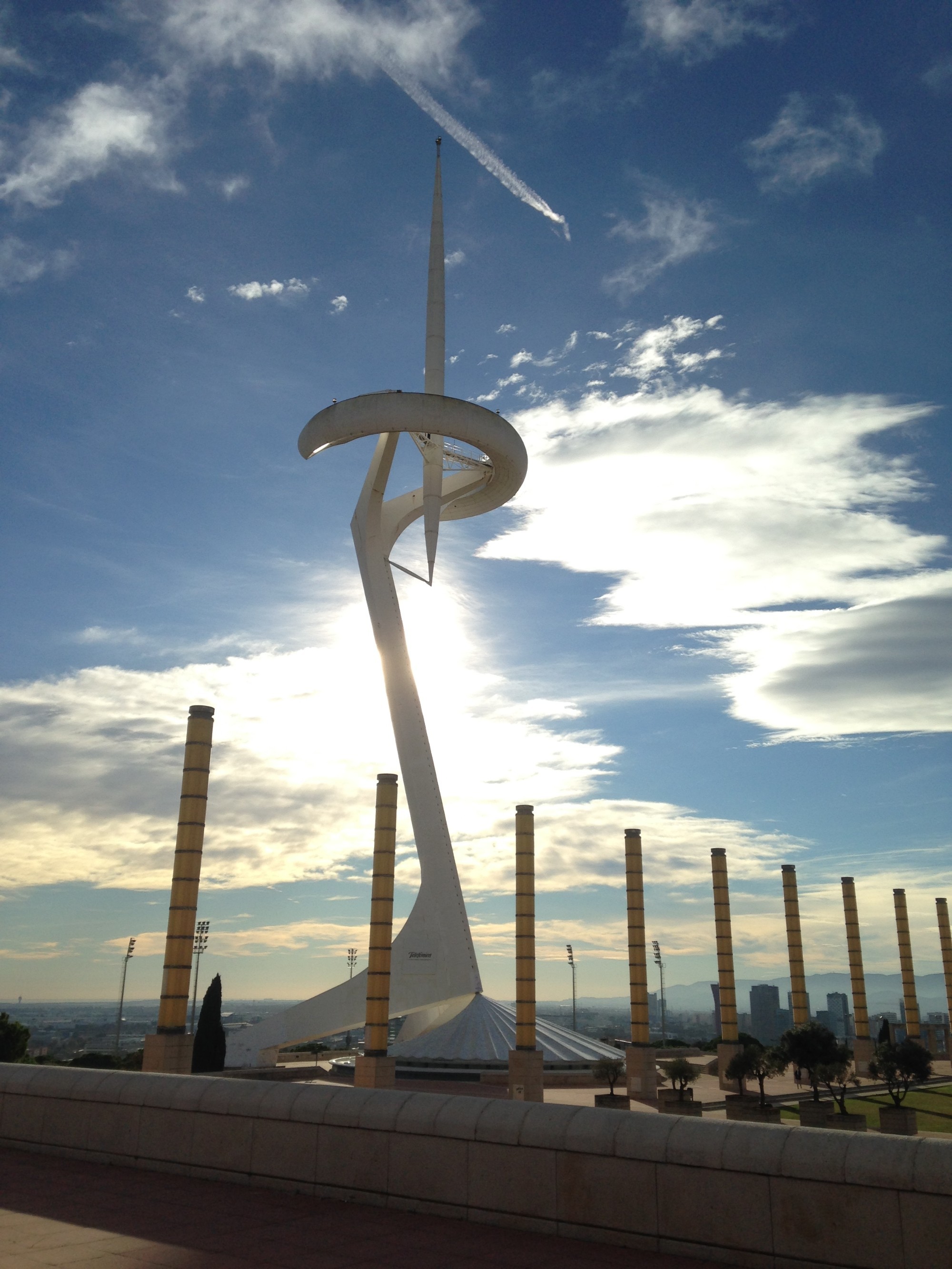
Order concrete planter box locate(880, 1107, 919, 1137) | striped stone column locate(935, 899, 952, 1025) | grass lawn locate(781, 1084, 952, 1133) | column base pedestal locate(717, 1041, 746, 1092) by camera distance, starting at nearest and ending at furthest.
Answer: concrete planter box locate(880, 1107, 919, 1137)
grass lawn locate(781, 1084, 952, 1133)
column base pedestal locate(717, 1041, 746, 1092)
striped stone column locate(935, 899, 952, 1025)

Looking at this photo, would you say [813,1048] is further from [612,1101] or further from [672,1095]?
[612,1101]

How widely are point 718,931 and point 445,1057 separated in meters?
Answer: 12.8

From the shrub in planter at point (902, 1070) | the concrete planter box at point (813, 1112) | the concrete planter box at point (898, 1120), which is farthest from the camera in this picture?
the concrete planter box at point (813, 1112)

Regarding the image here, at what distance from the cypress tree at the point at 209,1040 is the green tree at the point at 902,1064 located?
→ 76.6 feet

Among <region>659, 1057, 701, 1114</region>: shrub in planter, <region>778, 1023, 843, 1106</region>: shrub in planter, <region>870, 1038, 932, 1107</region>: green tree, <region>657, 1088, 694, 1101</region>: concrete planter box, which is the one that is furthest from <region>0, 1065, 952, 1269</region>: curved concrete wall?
<region>870, 1038, 932, 1107</region>: green tree

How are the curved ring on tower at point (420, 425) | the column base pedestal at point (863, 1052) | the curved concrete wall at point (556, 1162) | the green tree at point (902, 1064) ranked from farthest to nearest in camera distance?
the column base pedestal at point (863, 1052) → the curved ring on tower at point (420, 425) → the green tree at point (902, 1064) → the curved concrete wall at point (556, 1162)

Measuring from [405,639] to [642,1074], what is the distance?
19.1 m

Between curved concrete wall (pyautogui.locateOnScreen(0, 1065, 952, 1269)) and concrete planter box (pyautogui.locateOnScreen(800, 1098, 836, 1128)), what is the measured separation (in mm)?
19693

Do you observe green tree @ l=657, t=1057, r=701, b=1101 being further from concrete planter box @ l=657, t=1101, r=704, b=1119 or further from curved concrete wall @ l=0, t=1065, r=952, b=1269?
curved concrete wall @ l=0, t=1065, r=952, b=1269

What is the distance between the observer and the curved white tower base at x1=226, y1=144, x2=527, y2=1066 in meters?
37.8

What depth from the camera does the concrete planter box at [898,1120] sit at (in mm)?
25953

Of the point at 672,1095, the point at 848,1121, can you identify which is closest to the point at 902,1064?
the point at 848,1121

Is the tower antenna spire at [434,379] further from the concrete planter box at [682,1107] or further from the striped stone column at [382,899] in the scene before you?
the concrete planter box at [682,1107]

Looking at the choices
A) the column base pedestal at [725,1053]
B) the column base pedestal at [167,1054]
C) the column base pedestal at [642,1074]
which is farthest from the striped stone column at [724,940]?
the column base pedestal at [167,1054]
